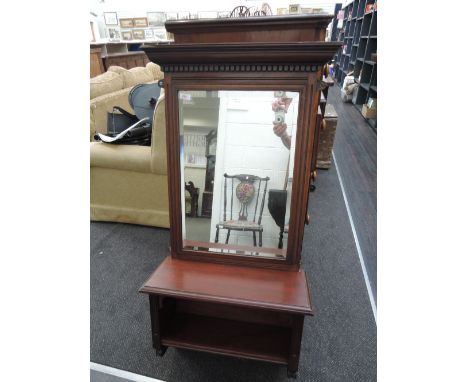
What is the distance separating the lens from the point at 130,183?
196 cm

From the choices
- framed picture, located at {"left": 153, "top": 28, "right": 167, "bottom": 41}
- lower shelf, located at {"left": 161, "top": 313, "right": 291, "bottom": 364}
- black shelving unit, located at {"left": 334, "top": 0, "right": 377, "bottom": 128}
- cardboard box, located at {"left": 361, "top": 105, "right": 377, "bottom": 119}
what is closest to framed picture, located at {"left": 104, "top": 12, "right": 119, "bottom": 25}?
framed picture, located at {"left": 153, "top": 28, "right": 167, "bottom": 41}

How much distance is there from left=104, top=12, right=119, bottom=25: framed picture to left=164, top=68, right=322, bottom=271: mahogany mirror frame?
7344 mm

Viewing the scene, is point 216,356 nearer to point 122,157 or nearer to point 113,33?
point 122,157

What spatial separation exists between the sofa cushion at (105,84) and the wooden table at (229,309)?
2.32 m

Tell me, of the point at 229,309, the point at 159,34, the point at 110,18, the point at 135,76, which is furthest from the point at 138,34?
the point at 229,309

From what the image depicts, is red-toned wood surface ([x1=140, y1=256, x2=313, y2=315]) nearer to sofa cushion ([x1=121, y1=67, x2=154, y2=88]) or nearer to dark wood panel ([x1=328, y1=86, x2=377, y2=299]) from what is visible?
dark wood panel ([x1=328, y1=86, x2=377, y2=299])

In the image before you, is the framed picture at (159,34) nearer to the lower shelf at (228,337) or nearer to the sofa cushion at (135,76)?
the sofa cushion at (135,76)

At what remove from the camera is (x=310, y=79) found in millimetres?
879

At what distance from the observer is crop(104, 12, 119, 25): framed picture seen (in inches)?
263

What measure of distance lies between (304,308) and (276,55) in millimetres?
790

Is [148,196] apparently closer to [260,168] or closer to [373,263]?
[260,168]

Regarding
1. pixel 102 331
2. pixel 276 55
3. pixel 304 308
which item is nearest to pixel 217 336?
pixel 304 308

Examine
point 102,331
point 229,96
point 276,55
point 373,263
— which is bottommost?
point 102,331

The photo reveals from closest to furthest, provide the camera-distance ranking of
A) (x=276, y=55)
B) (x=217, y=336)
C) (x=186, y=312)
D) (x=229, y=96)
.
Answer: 1. (x=276, y=55)
2. (x=229, y=96)
3. (x=217, y=336)
4. (x=186, y=312)
